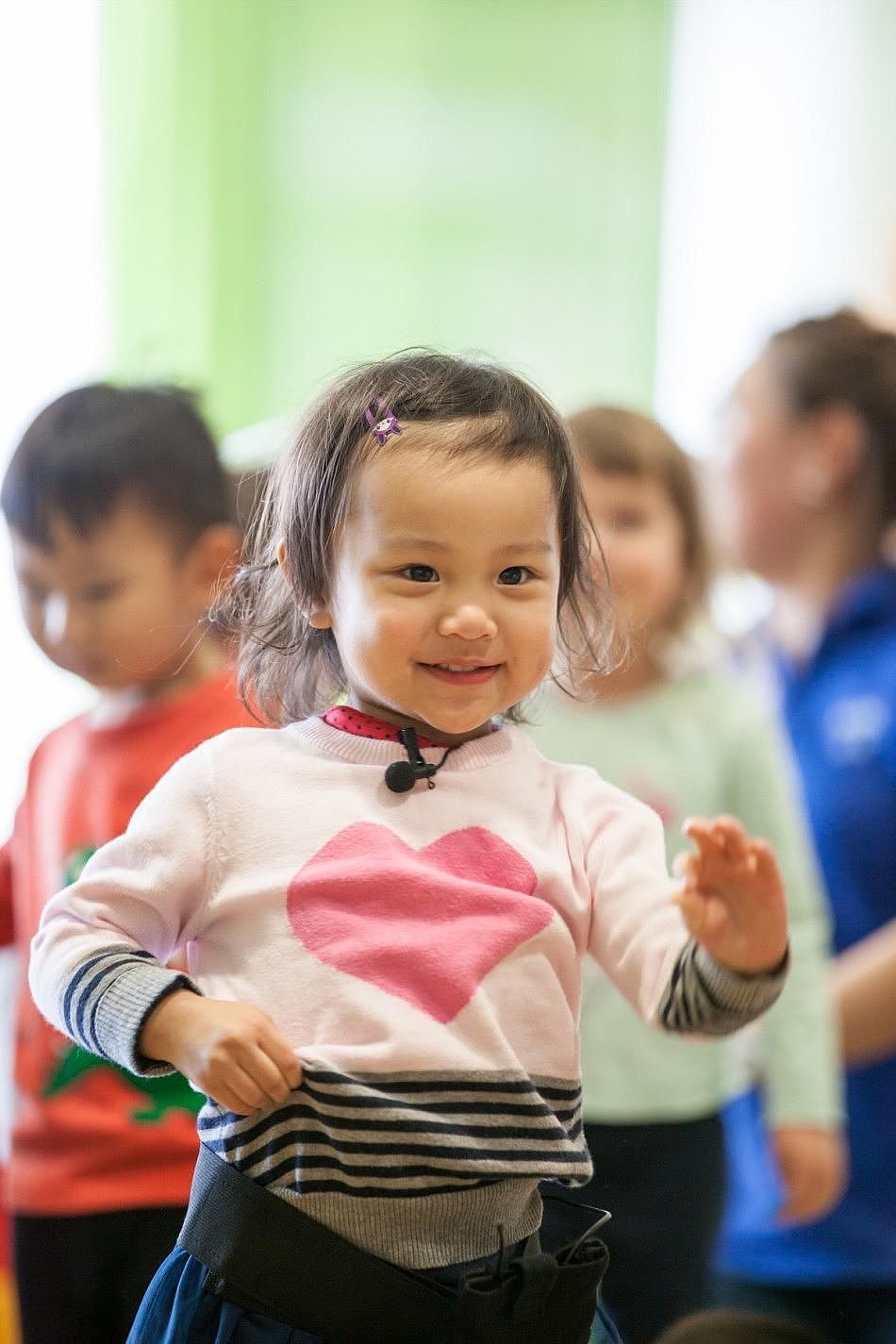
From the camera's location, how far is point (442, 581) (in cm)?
52

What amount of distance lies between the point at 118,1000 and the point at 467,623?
0.53 feet

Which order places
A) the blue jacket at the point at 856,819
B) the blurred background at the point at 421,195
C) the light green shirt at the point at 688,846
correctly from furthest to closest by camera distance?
the blue jacket at the point at 856,819, the blurred background at the point at 421,195, the light green shirt at the point at 688,846

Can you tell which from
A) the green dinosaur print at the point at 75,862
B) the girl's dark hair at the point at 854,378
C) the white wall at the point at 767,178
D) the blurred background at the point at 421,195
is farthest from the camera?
the white wall at the point at 767,178

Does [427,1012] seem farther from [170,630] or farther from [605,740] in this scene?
[605,740]

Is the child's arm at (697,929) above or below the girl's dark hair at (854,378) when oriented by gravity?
above

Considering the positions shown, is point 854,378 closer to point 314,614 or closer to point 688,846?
point 688,846

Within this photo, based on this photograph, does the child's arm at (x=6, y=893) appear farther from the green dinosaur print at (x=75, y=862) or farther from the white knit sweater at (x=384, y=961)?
the white knit sweater at (x=384, y=961)

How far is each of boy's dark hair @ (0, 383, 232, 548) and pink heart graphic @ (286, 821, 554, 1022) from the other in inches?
8.1

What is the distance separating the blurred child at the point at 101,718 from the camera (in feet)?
2.04

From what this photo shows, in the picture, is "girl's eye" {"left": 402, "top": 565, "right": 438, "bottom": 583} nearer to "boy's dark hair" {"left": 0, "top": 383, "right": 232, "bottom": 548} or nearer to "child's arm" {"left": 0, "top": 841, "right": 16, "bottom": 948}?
"boy's dark hair" {"left": 0, "top": 383, "right": 232, "bottom": 548}

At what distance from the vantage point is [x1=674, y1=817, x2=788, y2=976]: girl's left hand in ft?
1.68

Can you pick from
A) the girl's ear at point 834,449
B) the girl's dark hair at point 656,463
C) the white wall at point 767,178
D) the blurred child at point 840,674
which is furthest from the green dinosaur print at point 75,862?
the white wall at point 767,178

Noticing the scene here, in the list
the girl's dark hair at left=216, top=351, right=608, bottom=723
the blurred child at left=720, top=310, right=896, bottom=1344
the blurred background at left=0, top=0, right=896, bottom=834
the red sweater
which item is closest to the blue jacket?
the blurred child at left=720, top=310, right=896, bottom=1344

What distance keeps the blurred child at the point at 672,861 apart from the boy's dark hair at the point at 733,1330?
0.01 m
